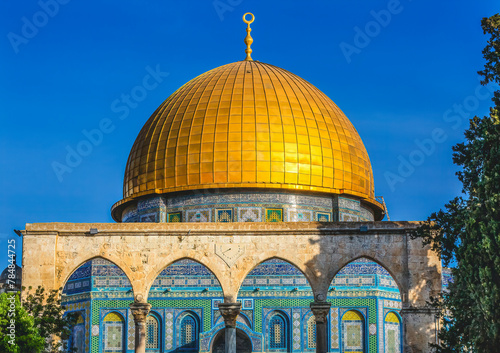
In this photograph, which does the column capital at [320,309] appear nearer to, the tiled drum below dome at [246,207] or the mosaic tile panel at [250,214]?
the tiled drum below dome at [246,207]

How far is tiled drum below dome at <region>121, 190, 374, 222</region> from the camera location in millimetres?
22719

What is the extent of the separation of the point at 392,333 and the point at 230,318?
6260 mm

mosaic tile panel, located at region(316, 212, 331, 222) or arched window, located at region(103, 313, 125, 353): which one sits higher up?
mosaic tile panel, located at region(316, 212, 331, 222)

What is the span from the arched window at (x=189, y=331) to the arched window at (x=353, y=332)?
3.67 meters

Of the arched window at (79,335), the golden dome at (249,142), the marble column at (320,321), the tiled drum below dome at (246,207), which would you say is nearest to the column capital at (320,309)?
the marble column at (320,321)

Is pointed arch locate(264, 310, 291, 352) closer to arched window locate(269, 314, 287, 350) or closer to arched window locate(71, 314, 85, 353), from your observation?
arched window locate(269, 314, 287, 350)

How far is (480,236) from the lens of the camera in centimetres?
1477

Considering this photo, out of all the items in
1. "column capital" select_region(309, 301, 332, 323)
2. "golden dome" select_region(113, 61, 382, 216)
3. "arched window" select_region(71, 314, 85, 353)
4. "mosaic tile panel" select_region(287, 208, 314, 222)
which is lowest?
"arched window" select_region(71, 314, 85, 353)

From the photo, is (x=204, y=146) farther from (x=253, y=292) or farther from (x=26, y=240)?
(x=26, y=240)

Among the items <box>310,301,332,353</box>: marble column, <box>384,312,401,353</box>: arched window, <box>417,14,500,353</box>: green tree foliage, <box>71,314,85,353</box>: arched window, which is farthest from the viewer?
<box>71,314,85,353</box>: arched window

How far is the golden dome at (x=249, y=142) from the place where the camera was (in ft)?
76.0

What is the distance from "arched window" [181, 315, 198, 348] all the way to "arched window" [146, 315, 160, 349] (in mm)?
638

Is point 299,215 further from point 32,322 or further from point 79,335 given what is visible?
point 32,322

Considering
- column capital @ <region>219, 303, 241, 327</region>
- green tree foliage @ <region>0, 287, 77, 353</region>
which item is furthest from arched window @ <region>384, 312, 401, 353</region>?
green tree foliage @ <region>0, 287, 77, 353</region>
